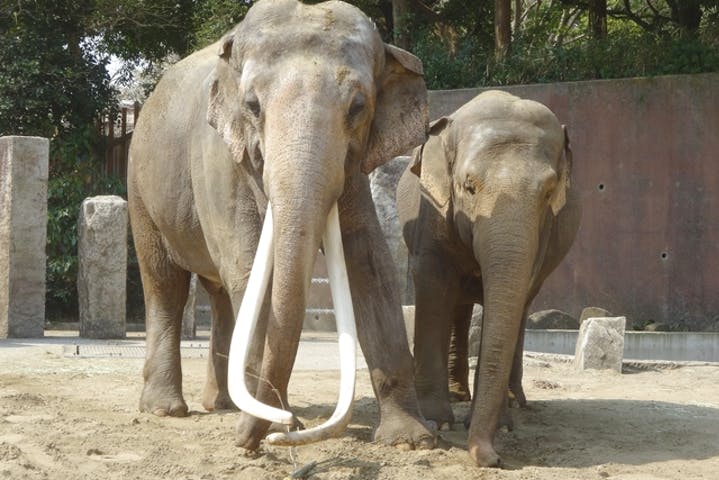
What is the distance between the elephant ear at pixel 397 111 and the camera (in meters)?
5.42

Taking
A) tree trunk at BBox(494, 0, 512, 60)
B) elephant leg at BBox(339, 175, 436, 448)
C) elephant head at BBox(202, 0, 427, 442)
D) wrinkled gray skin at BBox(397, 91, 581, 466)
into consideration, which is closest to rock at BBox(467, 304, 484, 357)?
wrinkled gray skin at BBox(397, 91, 581, 466)

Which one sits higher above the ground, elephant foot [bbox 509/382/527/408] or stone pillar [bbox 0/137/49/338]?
stone pillar [bbox 0/137/49/338]

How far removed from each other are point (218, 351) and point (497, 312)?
2107 mm

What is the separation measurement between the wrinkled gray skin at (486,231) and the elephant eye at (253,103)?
4.03 ft

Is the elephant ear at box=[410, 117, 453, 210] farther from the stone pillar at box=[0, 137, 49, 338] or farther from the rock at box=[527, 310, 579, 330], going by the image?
the rock at box=[527, 310, 579, 330]

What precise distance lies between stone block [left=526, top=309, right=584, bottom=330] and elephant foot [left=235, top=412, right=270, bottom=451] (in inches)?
353

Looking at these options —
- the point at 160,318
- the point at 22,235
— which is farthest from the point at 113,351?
the point at 160,318

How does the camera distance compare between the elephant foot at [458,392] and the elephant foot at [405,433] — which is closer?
the elephant foot at [405,433]

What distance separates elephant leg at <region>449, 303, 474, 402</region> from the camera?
7680 mm

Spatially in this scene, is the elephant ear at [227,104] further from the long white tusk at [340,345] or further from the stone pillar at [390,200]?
the stone pillar at [390,200]

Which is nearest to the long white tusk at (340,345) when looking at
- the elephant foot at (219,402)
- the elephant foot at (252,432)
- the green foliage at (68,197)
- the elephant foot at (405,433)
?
the elephant foot at (252,432)

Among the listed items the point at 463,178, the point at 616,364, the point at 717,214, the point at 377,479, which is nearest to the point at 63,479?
the point at 377,479

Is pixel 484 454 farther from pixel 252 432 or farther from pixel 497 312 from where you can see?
pixel 252 432

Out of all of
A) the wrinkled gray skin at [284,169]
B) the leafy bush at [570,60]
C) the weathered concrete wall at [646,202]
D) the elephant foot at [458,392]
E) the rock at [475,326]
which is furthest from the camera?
the leafy bush at [570,60]
